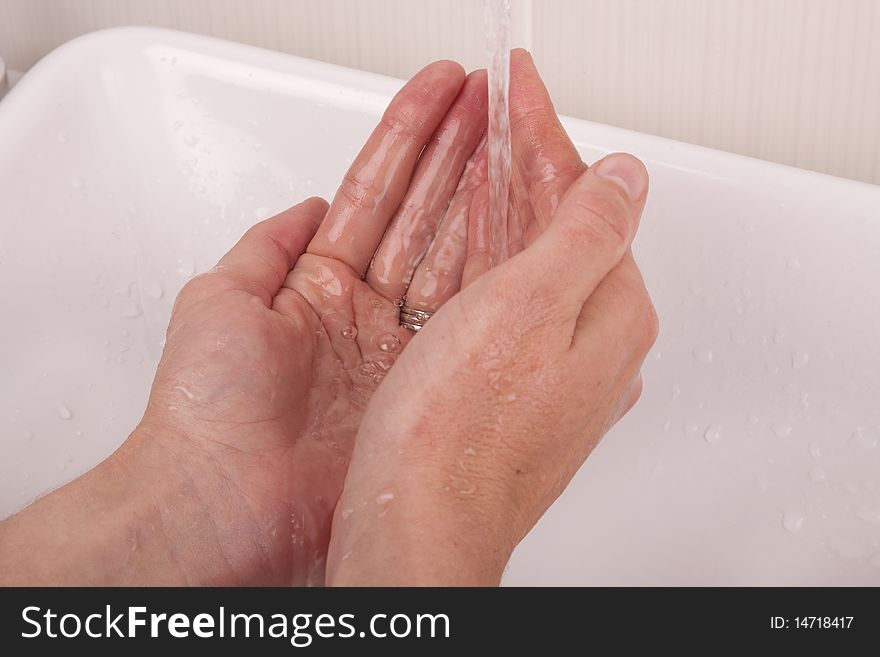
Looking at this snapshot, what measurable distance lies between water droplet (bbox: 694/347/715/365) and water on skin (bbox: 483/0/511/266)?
1.03 feet

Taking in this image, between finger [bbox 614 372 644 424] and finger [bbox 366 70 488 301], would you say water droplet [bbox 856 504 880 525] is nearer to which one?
finger [bbox 614 372 644 424]

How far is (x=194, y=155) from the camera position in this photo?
4.25 ft

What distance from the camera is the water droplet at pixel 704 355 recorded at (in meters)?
1.13

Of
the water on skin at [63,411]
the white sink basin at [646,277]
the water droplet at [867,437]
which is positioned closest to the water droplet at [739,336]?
the white sink basin at [646,277]

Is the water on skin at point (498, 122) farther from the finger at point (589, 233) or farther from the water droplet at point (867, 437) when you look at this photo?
the water droplet at point (867, 437)

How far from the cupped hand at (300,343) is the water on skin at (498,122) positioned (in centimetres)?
6

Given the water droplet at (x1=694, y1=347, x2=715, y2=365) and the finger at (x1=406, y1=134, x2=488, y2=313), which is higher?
the finger at (x1=406, y1=134, x2=488, y2=313)

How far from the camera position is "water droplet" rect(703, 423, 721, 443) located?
1.15 meters

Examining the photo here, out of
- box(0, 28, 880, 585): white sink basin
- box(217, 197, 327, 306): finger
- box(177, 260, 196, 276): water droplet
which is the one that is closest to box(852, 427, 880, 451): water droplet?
box(0, 28, 880, 585): white sink basin

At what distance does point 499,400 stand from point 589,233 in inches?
5.0

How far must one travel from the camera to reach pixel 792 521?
1.10m

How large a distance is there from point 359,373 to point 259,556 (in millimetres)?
190

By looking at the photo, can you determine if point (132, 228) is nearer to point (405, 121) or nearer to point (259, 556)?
point (405, 121)

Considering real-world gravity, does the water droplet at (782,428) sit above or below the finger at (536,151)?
below
